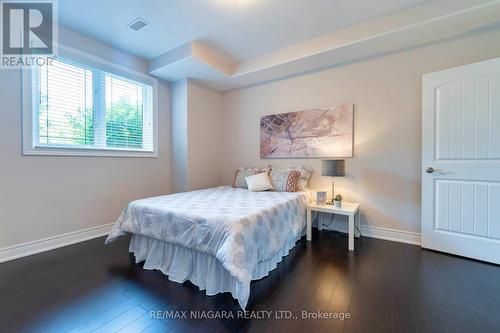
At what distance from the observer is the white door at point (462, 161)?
6.86 ft

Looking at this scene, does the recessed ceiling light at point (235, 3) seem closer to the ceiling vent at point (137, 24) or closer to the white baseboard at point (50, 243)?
the ceiling vent at point (137, 24)

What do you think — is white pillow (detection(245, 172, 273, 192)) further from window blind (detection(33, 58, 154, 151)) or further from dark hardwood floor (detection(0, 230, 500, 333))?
window blind (detection(33, 58, 154, 151))

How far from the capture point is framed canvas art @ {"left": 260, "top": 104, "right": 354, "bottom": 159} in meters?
3.03

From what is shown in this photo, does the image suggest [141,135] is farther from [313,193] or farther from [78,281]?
[313,193]

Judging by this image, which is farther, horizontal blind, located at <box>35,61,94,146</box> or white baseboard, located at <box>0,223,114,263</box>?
horizontal blind, located at <box>35,61,94,146</box>

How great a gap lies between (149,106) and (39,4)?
158 centimetres

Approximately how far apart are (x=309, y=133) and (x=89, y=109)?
3.10 meters

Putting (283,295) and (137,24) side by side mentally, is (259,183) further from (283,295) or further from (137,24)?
(137,24)

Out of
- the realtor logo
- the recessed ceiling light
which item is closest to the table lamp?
the recessed ceiling light

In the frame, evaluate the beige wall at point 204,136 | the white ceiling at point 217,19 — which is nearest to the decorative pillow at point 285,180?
the beige wall at point 204,136

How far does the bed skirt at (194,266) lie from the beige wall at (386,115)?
1.43 metres

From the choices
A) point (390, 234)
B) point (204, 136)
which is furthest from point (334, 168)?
point (204, 136)

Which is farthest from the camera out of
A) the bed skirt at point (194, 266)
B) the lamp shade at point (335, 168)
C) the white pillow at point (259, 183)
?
the white pillow at point (259, 183)

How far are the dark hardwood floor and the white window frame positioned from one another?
1.18 meters
